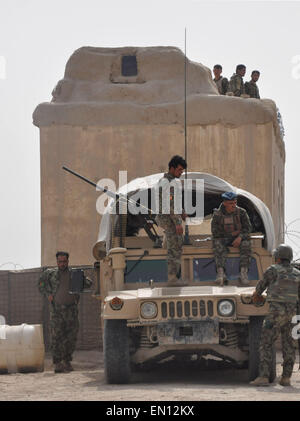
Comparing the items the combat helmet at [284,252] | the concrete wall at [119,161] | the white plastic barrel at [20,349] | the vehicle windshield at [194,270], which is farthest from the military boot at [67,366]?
the concrete wall at [119,161]

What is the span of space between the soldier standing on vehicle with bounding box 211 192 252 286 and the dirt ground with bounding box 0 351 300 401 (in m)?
1.33

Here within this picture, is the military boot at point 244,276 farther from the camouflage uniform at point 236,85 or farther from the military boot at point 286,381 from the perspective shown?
the camouflage uniform at point 236,85

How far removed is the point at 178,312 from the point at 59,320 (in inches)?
124

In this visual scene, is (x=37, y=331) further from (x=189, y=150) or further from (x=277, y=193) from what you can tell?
(x=277, y=193)

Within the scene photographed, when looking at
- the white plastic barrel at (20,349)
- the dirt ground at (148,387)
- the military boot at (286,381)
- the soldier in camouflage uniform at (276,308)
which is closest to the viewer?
the dirt ground at (148,387)

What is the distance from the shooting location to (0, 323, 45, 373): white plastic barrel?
42.3 feet

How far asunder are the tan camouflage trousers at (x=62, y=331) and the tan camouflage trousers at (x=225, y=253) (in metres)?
2.70

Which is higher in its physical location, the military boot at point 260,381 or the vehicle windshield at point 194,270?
the vehicle windshield at point 194,270

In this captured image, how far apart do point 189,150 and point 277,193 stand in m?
3.27

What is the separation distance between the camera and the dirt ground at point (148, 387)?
9016mm

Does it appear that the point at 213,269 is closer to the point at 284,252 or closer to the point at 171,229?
the point at 171,229

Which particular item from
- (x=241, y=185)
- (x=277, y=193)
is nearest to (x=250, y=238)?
(x=241, y=185)

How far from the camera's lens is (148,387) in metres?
10.1

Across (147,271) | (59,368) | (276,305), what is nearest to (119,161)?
(59,368)
